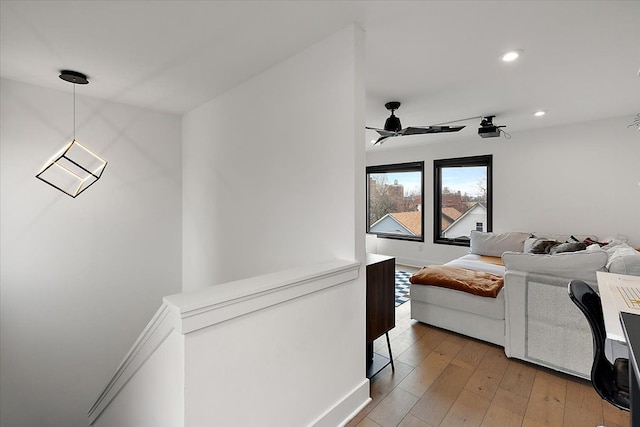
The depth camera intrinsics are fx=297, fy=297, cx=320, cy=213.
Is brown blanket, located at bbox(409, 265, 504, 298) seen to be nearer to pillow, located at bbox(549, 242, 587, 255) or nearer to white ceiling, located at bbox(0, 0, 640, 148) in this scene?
pillow, located at bbox(549, 242, 587, 255)

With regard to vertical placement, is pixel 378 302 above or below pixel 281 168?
below

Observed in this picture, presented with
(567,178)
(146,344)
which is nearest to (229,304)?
(146,344)

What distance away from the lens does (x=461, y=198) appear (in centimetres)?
560

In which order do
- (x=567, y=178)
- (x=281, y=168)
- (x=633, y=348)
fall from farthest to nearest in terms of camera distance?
1. (x=567, y=178)
2. (x=281, y=168)
3. (x=633, y=348)

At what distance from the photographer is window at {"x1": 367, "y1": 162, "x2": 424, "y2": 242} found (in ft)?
20.2

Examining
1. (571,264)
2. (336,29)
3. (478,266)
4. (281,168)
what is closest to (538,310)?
(571,264)

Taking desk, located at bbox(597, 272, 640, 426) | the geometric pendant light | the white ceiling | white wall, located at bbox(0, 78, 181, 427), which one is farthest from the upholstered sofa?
the geometric pendant light

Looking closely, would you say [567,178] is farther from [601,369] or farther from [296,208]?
[296,208]

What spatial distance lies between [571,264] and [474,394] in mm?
1251

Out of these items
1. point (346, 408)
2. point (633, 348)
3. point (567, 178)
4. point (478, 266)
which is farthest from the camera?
point (567, 178)

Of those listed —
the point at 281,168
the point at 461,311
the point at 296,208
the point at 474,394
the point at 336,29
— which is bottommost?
the point at 474,394

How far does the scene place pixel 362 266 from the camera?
6.51ft

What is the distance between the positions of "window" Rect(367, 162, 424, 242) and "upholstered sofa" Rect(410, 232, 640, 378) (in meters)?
3.15

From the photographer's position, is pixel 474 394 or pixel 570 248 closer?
pixel 474 394
